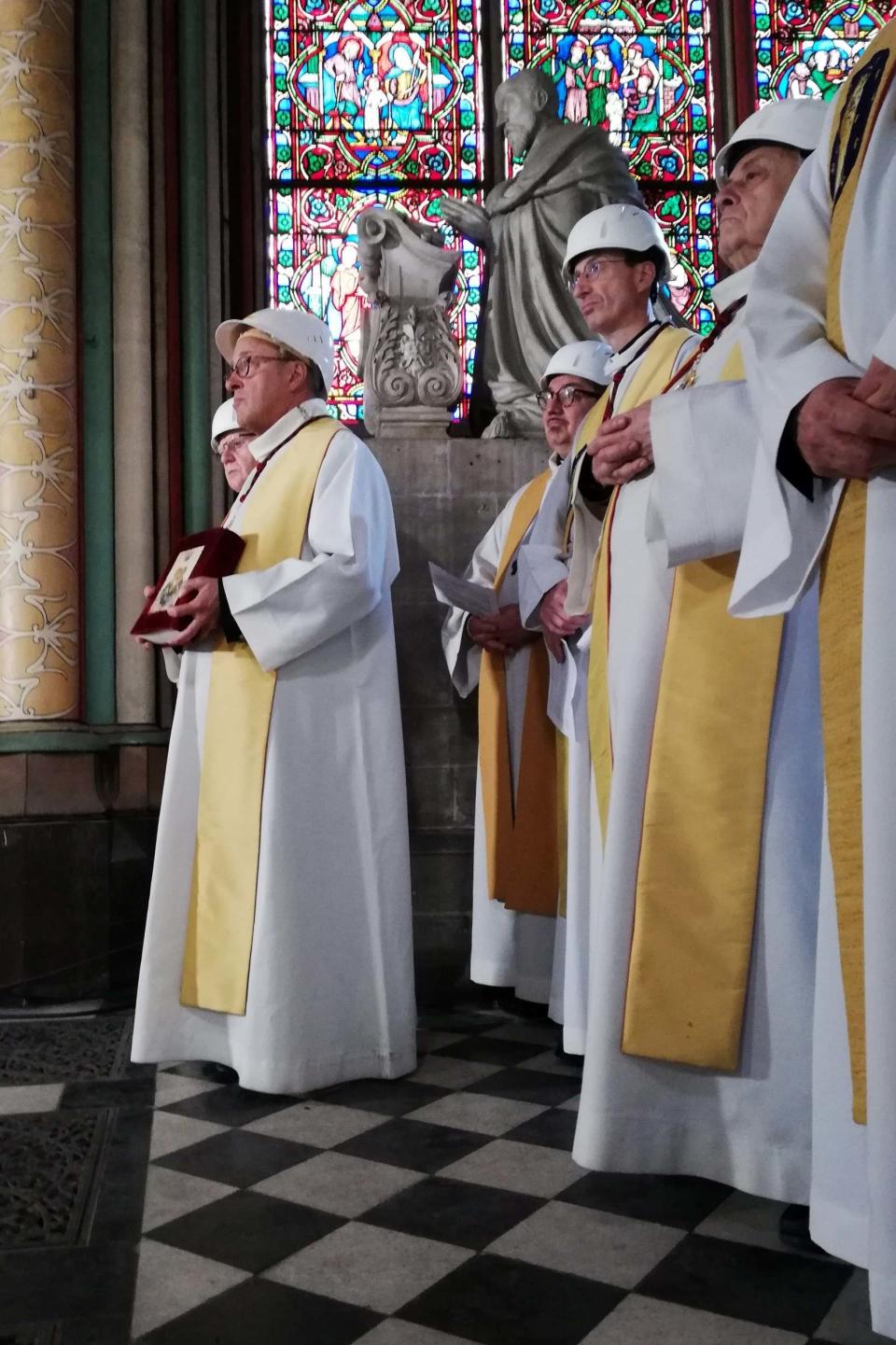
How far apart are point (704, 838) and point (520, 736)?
2.15 m

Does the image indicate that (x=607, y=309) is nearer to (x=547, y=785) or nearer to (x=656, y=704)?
(x=656, y=704)

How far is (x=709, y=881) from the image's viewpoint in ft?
7.72

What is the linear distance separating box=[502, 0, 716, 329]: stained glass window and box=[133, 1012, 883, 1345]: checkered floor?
20.6ft

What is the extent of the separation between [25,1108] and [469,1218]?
1.47 meters

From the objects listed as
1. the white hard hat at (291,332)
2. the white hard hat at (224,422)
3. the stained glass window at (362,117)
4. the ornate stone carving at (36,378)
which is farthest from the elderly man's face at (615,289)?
the stained glass window at (362,117)

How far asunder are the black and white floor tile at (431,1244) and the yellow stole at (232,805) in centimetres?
35

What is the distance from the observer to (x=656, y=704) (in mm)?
2492

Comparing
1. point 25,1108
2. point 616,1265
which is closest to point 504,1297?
point 616,1265

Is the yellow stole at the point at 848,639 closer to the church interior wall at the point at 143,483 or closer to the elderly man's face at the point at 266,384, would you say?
the elderly man's face at the point at 266,384

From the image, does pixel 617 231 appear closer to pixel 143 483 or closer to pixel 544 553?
pixel 544 553

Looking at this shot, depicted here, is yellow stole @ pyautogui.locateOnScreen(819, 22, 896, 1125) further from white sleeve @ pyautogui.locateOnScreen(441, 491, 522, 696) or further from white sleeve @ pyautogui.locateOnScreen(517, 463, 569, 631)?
white sleeve @ pyautogui.locateOnScreen(441, 491, 522, 696)

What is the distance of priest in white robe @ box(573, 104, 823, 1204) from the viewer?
2.30 m

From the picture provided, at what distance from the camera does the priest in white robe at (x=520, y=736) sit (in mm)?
4383

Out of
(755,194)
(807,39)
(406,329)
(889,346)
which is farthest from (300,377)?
(807,39)
